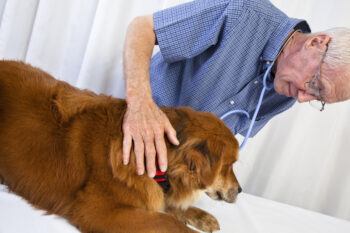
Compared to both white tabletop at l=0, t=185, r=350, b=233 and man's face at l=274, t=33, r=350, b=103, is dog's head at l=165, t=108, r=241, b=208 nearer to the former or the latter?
white tabletop at l=0, t=185, r=350, b=233

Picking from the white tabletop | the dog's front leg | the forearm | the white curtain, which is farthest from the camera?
the white curtain

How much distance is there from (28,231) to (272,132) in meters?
1.59

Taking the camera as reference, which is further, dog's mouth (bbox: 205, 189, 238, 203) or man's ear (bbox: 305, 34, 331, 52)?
man's ear (bbox: 305, 34, 331, 52)

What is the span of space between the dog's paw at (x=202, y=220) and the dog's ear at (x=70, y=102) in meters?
0.54

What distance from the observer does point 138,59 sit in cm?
142

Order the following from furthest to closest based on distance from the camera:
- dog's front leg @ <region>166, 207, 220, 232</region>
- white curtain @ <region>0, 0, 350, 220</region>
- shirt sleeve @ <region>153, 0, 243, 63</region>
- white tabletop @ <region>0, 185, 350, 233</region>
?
white curtain @ <region>0, 0, 350, 220</region> < shirt sleeve @ <region>153, 0, 243, 63</region> < dog's front leg @ <region>166, 207, 220, 232</region> < white tabletop @ <region>0, 185, 350, 233</region>

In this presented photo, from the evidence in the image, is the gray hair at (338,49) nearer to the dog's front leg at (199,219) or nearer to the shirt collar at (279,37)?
the shirt collar at (279,37)

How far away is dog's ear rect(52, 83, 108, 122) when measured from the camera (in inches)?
46.1

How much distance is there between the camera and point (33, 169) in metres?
1.14

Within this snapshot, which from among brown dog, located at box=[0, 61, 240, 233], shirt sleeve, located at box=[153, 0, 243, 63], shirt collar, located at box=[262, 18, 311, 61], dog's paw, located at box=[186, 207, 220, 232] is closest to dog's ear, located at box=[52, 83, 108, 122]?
brown dog, located at box=[0, 61, 240, 233]

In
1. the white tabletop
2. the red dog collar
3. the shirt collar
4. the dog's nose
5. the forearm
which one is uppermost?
the shirt collar

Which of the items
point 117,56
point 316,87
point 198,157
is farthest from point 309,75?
point 117,56

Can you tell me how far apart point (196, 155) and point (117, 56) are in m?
1.11

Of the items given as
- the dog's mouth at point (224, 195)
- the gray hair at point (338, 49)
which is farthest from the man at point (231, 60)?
the dog's mouth at point (224, 195)
